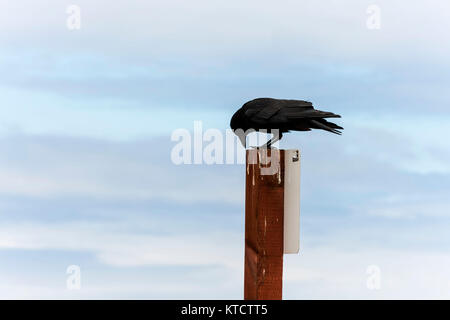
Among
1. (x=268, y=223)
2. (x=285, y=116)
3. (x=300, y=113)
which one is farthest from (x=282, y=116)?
(x=268, y=223)

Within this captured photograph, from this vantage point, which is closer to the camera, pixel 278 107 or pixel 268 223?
pixel 268 223

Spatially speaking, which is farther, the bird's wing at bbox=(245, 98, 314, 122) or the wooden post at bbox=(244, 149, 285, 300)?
the bird's wing at bbox=(245, 98, 314, 122)

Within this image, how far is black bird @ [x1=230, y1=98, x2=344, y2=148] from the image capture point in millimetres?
5332

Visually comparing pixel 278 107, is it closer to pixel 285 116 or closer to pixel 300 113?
pixel 285 116

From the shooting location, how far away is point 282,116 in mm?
5328

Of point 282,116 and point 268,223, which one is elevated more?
point 282,116

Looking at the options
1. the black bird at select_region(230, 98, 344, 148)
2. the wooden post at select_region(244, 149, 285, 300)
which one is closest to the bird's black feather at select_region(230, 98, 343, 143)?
the black bird at select_region(230, 98, 344, 148)

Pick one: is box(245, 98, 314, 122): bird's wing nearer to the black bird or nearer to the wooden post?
the black bird

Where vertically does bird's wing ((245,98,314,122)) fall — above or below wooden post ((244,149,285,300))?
above

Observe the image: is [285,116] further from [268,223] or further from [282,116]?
[268,223]

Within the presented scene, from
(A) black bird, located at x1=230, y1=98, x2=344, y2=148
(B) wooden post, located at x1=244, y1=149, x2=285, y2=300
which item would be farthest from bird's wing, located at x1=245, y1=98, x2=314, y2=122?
(B) wooden post, located at x1=244, y1=149, x2=285, y2=300

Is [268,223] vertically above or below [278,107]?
below
